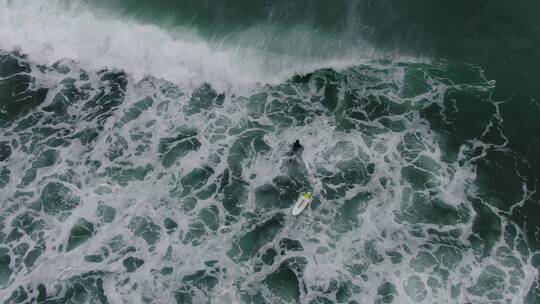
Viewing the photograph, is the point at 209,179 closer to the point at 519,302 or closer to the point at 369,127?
the point at 369,127

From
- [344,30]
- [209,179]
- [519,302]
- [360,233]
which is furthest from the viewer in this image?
[344,30]

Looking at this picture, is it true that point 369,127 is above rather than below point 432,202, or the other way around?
above

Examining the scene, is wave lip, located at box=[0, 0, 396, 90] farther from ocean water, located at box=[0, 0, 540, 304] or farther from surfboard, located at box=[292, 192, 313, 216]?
surfboard, located at box=[292, 192, 313, 216]

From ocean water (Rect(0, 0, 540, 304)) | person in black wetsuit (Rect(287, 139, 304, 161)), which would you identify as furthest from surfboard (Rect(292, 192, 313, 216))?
person in black wetsuit (Rect(287, 139, 304, 161))

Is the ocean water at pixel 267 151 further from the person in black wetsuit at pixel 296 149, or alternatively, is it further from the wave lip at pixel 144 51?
the person in black wetsuit at pixel 296 149

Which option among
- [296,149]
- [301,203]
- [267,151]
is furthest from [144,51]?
[301,203]

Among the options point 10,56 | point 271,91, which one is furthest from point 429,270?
point 10,56

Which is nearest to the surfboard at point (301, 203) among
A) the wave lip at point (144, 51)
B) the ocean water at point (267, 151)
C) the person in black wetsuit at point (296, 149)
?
the ocean water at point (267, 151)
